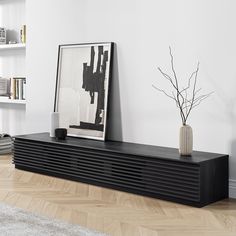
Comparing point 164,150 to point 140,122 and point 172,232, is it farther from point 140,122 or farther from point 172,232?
point 172,232

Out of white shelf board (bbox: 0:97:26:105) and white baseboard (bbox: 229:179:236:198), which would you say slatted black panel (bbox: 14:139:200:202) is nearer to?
white baseboard (bbox: 229:179:236:198)

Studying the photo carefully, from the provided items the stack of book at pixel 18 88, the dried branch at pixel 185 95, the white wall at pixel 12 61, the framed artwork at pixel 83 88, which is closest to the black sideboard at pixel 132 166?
the framed artwork at pixel 83 88

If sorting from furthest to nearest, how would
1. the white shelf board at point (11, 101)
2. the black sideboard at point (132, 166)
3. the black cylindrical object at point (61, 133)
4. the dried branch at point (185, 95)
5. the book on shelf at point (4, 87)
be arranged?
1. the book on shelf at point (4, 87)
2. the white shelf board at point (11, 101)
3. the black cylindrical object at point (61, 133)
4. the dried branch at point (185, 95)
5. the black sideboard at point (132, 166)

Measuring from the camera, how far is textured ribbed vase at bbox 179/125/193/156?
4219mm

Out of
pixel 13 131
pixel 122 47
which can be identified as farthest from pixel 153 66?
pixel 13 131

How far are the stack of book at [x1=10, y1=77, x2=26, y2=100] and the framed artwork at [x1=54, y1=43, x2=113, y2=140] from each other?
80 cm

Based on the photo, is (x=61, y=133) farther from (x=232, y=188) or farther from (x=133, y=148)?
(x=232, y=188)

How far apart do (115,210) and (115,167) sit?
72 centimetres

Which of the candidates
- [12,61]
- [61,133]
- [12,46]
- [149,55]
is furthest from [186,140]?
[12,61]

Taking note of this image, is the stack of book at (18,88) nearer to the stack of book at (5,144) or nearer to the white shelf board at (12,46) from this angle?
the white shelf board at (12,46)

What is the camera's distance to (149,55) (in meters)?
4.84

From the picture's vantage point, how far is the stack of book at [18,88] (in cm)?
623

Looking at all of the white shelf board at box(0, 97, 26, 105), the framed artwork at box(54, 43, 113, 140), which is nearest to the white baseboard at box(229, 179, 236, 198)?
the framed artwork at box(54, 43, 113, 140)

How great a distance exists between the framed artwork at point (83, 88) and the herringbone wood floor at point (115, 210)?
723 mm
